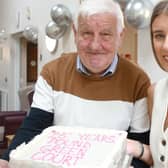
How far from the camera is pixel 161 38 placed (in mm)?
910

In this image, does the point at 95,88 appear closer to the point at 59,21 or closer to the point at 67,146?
the point at 67,146

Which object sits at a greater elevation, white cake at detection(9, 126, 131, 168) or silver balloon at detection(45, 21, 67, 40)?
silver balloon at detection(45, 21, 67, 40)

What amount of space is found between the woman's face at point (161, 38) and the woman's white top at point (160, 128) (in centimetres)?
13

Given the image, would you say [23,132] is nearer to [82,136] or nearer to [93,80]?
[93,80]

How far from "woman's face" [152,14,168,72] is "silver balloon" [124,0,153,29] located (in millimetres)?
1519

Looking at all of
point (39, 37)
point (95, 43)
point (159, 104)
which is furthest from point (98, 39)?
point (39, 37)

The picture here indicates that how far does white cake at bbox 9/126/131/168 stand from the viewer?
0.65 m

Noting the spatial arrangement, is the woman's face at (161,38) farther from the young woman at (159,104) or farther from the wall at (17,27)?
the wall at (17,27)

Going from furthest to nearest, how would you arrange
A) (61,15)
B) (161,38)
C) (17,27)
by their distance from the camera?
1. (17,27)
2. (61,15)
3. (161,38)

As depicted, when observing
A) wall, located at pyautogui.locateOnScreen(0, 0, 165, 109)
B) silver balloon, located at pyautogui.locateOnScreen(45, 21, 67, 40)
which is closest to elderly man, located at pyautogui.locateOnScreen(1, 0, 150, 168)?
wall, located at pyautogui.locateOnScreen(0, 0, 165, 109)

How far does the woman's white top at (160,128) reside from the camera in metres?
0.92

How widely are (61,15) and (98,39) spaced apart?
279 centimetres

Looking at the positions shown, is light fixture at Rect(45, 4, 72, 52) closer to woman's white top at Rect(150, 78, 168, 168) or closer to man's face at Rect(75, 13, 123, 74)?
man's face at Rect(75, 13, 123, 74)

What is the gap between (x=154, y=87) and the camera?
1.06 meters
